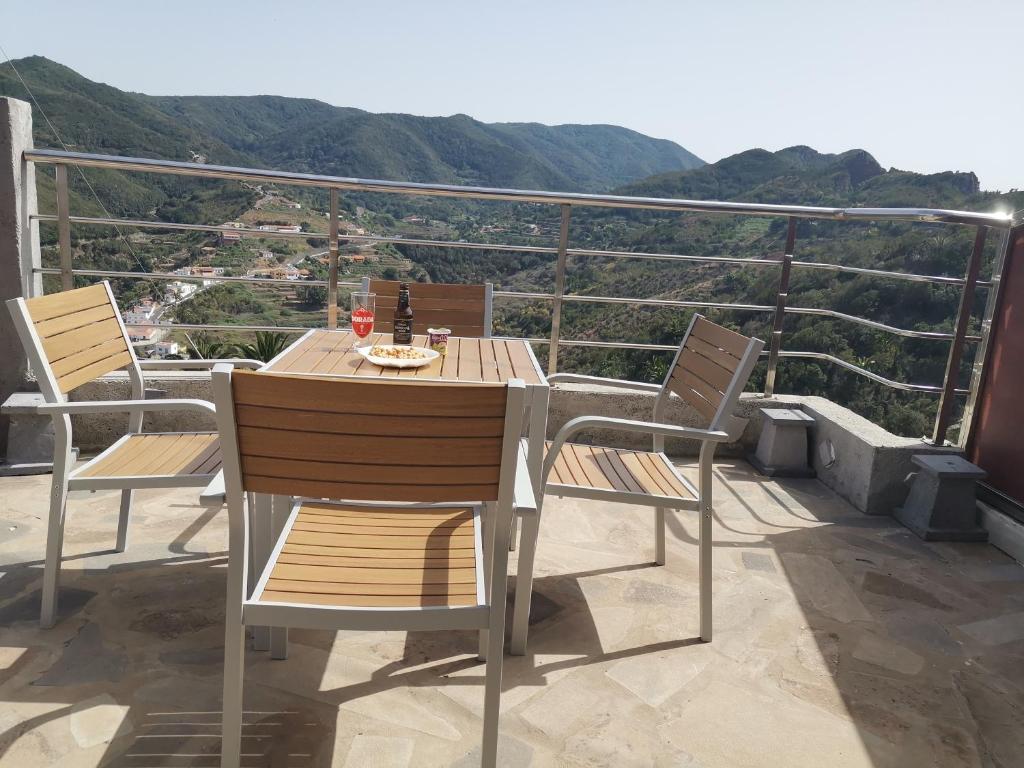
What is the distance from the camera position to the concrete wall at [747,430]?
3238 mm

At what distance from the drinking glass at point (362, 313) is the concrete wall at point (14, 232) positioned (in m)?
1.77

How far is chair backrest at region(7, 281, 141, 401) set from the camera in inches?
76.1

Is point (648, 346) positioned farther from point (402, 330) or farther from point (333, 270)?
point (402, 330)

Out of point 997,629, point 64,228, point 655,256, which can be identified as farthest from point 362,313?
point 997,629

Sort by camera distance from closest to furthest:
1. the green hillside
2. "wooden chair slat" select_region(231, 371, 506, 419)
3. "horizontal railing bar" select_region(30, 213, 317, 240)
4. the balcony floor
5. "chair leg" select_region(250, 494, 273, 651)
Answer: "wooden chair slat" select_region(231, 371, 506, 419)
the balcony floor
"chair leg" select_region(250, 494, 273, 651)
"horizontal railing bar" select_region(30, 213, 317, 240)
the green hillside

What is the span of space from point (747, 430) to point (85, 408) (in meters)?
3.09

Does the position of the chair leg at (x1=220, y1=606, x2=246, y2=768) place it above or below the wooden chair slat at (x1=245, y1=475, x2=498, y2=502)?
below

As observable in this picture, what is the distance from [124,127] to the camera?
23188 millimetres

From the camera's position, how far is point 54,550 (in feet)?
6.57

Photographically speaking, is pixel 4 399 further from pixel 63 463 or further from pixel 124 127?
pixel 124 127

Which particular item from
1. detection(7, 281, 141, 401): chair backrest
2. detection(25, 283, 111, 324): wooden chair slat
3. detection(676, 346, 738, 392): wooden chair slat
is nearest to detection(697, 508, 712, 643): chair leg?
detection(676, 346, 738, 392): wooden chair slat

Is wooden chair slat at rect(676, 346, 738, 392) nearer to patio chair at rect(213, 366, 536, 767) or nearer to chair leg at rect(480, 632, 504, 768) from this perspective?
patio chair at rect(213, 366, 536, 767)

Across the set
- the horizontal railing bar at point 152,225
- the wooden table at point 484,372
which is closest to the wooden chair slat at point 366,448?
the wooden table at point 484,372

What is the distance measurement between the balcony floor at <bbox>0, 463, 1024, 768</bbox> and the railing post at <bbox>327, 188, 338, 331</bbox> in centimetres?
124
